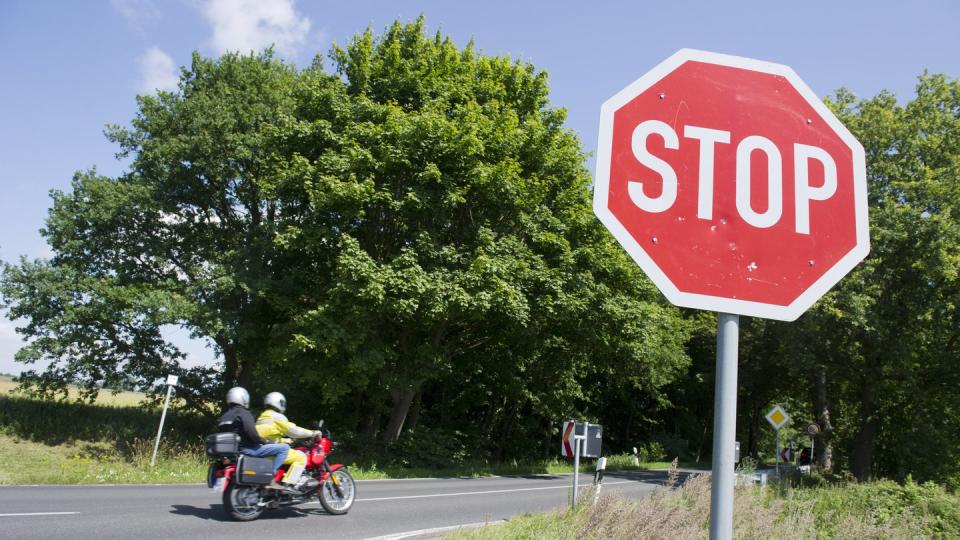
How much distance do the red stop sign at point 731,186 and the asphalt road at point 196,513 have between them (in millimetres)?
6056

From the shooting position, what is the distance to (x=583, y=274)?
70.5 ft

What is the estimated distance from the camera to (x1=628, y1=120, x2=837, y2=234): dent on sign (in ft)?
5.59

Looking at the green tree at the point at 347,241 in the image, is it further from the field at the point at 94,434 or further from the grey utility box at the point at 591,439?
the grey utility box at the point at 591,439

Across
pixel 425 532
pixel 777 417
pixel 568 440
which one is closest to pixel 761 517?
pixel 425 532

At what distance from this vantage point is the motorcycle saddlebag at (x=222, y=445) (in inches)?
347

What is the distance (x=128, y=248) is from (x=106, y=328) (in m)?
3.17

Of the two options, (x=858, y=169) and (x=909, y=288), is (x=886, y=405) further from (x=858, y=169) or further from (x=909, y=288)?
(x=858, y=169)

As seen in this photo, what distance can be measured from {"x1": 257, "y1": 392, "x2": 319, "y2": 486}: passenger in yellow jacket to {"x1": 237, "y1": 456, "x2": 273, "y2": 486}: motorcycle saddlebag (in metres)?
0.33

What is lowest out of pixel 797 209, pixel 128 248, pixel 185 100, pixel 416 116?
pixel 797 209

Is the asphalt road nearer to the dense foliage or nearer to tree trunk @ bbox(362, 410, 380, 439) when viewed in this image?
the dense foliage

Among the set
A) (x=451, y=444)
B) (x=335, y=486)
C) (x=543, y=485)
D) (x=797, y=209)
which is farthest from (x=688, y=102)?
(x=451, y=444)

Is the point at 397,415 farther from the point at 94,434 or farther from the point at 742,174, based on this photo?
the point at 742,174

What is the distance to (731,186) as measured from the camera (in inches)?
68.1

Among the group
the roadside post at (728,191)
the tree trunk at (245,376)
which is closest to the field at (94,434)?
the tree trunk at (245,376)
